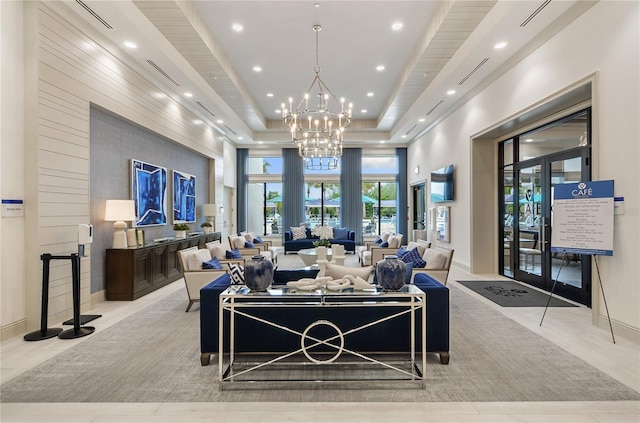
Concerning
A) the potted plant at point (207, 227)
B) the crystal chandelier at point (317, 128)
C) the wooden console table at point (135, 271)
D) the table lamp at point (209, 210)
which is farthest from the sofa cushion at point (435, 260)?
the table lamp at point (209, 210)

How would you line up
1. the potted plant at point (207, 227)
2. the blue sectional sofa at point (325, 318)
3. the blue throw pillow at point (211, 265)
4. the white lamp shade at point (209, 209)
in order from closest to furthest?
1. the blue sectional sofa at point (325, 318)
2. the blue throw pillow at point (211, 265)
3. the potted plant at point (207, 227)
4. the white lamp shade at point (209, 209)

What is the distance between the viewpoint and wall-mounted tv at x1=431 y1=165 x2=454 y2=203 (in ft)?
27.2

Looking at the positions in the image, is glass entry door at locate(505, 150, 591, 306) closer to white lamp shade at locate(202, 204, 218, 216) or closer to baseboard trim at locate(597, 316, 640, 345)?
baseboard trim at locate(597, 316, 640, 345)

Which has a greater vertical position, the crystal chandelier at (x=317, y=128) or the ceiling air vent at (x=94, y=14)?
the ceiling air vent at (x=94, y=14)

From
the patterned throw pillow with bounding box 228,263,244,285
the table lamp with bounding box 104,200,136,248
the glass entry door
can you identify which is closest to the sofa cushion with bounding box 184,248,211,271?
the table lamp with bounding box 104,200,136,248

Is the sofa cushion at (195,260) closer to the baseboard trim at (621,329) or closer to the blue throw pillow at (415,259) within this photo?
the blue throw pillow at (415,259)

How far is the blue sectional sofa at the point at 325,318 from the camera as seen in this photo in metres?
3.00

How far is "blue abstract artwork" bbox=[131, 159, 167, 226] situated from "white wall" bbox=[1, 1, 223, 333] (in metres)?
1.41

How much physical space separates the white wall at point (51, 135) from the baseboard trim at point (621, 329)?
6.34m

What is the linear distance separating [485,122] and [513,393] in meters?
5.33

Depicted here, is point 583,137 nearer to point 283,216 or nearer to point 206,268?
point 206,268

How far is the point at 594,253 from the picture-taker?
12.4ft

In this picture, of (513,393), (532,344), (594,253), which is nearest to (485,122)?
(594,253)

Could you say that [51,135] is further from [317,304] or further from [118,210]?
[317,304]
